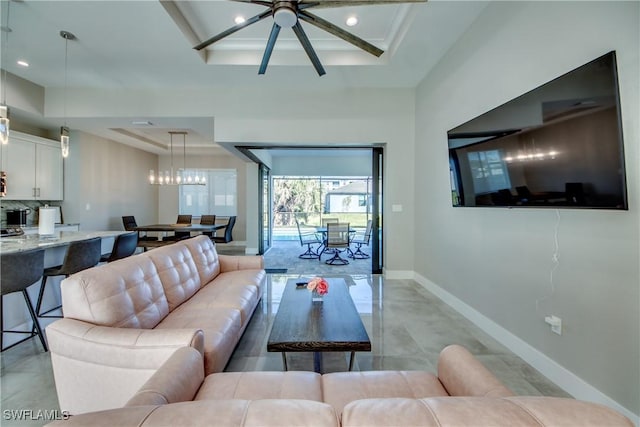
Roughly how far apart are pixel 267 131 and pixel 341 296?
3193mm

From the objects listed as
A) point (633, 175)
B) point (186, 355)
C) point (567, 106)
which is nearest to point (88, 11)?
point (186, 355)

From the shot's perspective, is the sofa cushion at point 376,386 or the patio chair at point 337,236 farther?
the patio chair at point 337,236

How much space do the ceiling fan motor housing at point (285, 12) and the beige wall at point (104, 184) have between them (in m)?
5.88

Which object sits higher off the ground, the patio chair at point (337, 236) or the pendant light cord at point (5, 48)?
the pendant light cord at point (5, 48)

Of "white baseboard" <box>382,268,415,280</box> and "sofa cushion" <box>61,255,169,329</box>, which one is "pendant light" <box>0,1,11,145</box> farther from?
"white baseboard" <box>382,268,415,280</box>

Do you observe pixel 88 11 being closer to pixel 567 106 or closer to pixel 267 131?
pixel 267 131

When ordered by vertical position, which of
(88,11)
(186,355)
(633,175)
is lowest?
(186,355)

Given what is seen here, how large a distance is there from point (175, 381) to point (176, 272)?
1.57 metres

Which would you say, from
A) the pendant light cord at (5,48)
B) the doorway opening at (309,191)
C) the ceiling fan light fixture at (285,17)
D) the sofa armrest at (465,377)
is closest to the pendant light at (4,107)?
the pendant light cord at (5,48)

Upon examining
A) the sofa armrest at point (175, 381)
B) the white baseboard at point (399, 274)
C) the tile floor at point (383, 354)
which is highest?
the sofa armrest at point (175, 381)

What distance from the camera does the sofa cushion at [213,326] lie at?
1.70 meters

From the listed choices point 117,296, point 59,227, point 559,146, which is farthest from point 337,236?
point 59,227

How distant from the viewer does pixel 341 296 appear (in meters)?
2.62

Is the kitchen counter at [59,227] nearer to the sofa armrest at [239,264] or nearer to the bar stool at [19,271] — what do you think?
the bar stool at [19,271]
